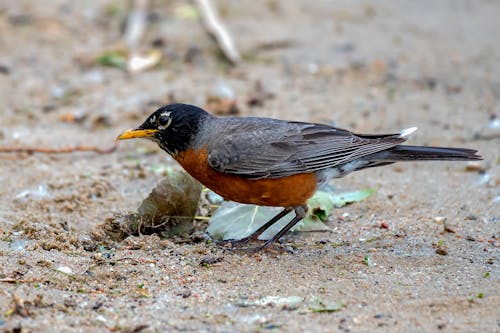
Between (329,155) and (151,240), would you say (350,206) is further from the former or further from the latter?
(151,240)

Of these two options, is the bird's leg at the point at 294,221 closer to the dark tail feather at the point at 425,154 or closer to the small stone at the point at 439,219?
the dark tail feather at the point at 425,154

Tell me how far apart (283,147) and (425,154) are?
47.6 inches

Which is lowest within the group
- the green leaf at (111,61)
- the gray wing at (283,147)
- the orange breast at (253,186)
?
the green leaf at (111,61)

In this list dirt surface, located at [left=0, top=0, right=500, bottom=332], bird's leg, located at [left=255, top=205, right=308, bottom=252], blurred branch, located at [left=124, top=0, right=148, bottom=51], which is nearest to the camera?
dirt surface, located at [left=0, top=0, right=500, bottom=332]

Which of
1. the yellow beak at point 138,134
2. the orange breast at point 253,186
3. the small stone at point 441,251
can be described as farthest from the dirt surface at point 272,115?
the yellow beak at point 138,134

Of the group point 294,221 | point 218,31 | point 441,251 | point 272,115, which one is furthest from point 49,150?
point 441,251

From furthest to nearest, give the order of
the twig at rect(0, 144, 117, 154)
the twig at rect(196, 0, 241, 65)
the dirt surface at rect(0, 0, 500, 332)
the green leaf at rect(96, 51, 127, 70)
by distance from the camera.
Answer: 1. the twig at rect(196, 0, 241, 65)
2. the green leaf at rect(96, 51, 127, 70)
3. the twig at rect(0, 144, 117, 154)
4. the dirt surface at rect(0, 0, 500, 332)

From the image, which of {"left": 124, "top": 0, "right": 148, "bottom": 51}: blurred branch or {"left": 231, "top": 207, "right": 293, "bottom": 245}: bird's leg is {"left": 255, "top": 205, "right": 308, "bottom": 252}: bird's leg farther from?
{"left": 124, "top": 0, "right": 148, "bottom": 51}: blurred branch

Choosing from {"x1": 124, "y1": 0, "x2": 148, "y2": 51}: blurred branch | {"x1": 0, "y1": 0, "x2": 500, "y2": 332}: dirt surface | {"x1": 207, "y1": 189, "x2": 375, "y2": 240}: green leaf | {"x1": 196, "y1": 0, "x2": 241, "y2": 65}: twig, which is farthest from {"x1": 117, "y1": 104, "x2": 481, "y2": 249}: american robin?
{"x1": 124, "y1": 0, "x2": 148, "y2": 51}: blurred branch

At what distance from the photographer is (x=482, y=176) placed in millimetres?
7910

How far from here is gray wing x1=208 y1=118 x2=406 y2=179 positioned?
6.37 meters

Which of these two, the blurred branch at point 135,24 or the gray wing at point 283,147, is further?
the blurred branch at point 135,24

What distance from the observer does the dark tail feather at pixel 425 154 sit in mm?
6348

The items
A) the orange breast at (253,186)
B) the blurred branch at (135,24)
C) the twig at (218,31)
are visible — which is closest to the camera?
the orange breast at (253,186)
